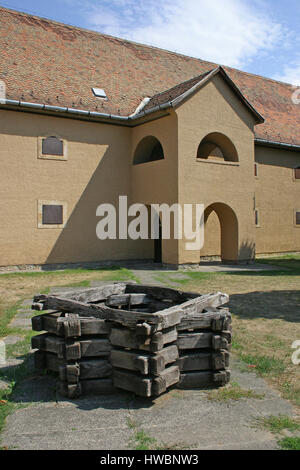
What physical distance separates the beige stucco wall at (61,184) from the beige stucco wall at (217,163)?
3.00m

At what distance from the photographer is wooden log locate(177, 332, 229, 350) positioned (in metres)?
4.25

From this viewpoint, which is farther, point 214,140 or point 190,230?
point 214,140

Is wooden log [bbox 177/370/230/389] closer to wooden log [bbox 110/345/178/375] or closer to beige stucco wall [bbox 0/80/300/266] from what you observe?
wooden log [bbox 110/345/178/375]

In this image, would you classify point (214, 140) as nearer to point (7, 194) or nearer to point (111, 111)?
point (111, 111)

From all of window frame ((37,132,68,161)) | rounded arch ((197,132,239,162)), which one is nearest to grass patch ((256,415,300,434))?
window frame ((37,132,68,161))

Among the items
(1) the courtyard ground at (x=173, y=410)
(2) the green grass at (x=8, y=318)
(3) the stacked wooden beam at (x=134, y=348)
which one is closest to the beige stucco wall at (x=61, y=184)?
(2) the green grass at (x=8, y=318)

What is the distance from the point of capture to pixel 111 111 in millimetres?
16562

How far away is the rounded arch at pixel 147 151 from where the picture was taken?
1722 cm

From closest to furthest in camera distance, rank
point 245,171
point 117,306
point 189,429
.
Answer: point 189,429 → point 117,306 → point 245,171

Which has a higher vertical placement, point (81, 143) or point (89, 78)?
point (89, 78)

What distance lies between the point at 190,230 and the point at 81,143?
17.4ft

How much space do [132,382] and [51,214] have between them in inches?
484
